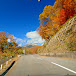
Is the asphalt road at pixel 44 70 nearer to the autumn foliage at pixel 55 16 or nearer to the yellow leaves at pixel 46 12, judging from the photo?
the autumn foliage at pixel 55 16

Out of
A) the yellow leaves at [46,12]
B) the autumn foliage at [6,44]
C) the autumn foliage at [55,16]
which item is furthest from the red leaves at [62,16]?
the autumn foliage at [6,44]

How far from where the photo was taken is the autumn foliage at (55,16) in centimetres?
2953

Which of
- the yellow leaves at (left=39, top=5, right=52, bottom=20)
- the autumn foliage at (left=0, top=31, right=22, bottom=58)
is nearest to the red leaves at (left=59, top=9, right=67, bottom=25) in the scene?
the yellow leaves at (left=39, top=5, right=52, bottom=20)

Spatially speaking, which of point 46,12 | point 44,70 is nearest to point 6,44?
point 46,12

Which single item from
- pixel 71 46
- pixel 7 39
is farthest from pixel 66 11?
pixel 7 39

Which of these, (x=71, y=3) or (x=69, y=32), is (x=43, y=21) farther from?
(x=69, y=32)

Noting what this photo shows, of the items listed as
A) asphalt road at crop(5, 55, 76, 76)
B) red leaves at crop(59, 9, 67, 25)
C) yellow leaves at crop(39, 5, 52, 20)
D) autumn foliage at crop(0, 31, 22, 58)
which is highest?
yellow leaves at crop(39, 5, 52, 20)

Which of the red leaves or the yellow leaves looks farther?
the yellow leaves

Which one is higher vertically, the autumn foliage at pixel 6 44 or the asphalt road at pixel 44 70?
the autumn foliage at pixel 6 44

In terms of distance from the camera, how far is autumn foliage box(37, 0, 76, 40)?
1163 inches

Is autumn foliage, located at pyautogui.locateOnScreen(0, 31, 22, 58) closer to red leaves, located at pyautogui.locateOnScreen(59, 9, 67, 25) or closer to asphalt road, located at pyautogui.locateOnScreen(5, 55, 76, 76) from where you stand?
red leaves, located at pyautogui.locateOnScreen(59, 9, 67, 25)

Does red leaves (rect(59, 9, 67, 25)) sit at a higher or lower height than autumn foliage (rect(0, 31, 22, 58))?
higher

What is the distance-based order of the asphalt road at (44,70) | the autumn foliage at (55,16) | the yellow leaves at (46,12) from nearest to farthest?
the asphalt road at (44,70), the autumn foliage at (55,16), the yellow leaves at (46,12)

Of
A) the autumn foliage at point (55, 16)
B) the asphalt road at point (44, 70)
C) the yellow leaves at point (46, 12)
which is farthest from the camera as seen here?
the yellow leaves at point (46, 12)
